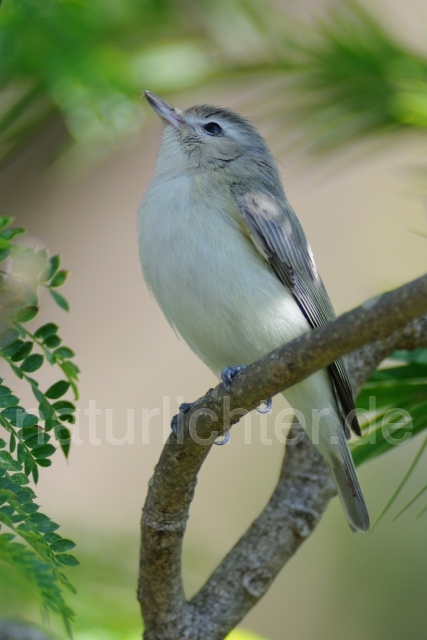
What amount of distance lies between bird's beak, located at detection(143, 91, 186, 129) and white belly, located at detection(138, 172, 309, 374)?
39cm

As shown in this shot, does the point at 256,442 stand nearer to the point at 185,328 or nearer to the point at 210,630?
the point at 185,328

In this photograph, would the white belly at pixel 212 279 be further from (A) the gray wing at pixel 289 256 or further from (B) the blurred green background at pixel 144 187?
(B) the blurred green background at pixel 144 187

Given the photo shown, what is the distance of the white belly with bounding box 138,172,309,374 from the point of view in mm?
2510

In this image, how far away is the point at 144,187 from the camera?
4414 millimetres

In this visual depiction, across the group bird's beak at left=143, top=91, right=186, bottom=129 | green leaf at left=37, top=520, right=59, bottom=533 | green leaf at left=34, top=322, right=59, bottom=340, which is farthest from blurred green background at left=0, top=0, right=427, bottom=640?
green leaf at left=34, top=322, right=59, bottom=340

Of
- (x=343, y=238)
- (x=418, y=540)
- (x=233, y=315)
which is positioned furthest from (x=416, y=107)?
(x=418, y=540)

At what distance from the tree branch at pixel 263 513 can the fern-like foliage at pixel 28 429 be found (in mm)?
384

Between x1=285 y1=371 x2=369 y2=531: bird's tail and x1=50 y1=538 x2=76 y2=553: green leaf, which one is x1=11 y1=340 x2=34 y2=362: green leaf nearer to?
x1=50 y1=538 x2=76 y2=553: green leaf

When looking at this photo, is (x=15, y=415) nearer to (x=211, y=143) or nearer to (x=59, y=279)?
(x=59, y=279)

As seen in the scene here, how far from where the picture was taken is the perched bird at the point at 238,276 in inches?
99.3

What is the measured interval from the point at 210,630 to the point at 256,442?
8.76ft

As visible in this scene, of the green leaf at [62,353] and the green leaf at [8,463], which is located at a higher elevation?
the green leaf at [62,353]

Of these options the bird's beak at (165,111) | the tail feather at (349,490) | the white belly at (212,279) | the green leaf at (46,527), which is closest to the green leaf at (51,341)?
the green leaf at (46,527)

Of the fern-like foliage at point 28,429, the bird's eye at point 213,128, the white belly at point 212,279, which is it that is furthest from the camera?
the bird's eye at point 213,128
